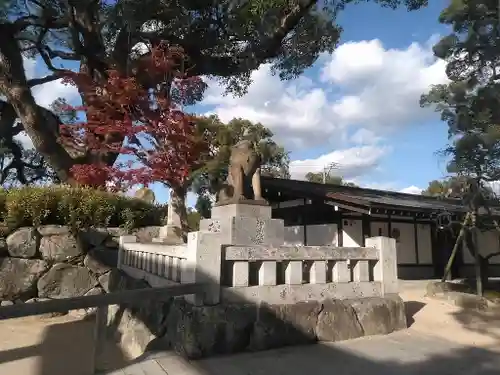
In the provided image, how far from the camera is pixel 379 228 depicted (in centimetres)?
1381

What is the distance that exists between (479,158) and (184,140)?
26.3ft

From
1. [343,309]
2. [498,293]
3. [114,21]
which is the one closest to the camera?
[343,309]

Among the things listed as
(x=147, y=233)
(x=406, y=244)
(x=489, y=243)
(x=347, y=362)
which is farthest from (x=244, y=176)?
(x=489, y=243)

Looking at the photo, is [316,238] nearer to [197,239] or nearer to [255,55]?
[255,55]

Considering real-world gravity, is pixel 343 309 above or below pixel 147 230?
below

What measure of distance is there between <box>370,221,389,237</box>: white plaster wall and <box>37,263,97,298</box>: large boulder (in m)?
9.15

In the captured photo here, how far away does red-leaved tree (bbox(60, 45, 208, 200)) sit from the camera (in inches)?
410

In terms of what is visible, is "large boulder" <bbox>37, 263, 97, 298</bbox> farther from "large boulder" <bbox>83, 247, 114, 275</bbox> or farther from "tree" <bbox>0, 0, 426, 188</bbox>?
"tree" <bbox>0, 0, 426, 188</bbox>

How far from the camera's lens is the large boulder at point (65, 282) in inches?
368

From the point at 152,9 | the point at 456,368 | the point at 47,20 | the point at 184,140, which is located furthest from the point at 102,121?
the point at 456,368

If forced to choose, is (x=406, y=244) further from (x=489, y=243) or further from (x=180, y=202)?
(x=180, y=202)

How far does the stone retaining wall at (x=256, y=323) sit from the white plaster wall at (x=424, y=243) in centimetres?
975

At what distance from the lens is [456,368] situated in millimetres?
4035

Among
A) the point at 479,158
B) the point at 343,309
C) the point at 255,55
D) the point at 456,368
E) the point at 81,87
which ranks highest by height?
the point at 255,55
